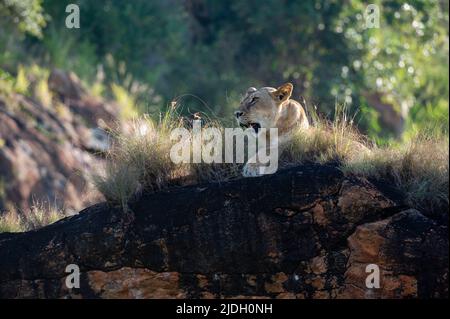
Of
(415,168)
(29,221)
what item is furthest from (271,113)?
(29,221)

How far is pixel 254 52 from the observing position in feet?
80.2

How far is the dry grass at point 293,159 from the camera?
8.74 meters

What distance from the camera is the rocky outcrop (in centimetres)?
1738

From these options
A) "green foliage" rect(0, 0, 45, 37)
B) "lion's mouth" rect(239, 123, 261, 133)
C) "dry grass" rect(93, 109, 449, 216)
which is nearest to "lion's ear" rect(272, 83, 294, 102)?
"lion's mouth" rect(239, 123, 261, 133)

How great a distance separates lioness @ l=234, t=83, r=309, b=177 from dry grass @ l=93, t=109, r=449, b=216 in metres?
0.30

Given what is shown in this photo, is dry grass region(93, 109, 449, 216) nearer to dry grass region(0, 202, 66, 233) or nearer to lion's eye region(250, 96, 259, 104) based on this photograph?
lion's eye region(250, 96, 259, 104)

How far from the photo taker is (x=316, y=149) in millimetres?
9422

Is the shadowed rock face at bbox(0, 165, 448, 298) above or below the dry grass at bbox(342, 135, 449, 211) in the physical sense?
below

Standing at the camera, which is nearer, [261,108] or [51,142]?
[261,108]

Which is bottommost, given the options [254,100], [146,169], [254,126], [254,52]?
[146,169]

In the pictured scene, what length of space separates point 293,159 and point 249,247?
1.16 meters

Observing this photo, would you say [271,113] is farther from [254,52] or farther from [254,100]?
[254,52]

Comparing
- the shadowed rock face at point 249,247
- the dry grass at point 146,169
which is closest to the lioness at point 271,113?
the dry grass at point 146,169
